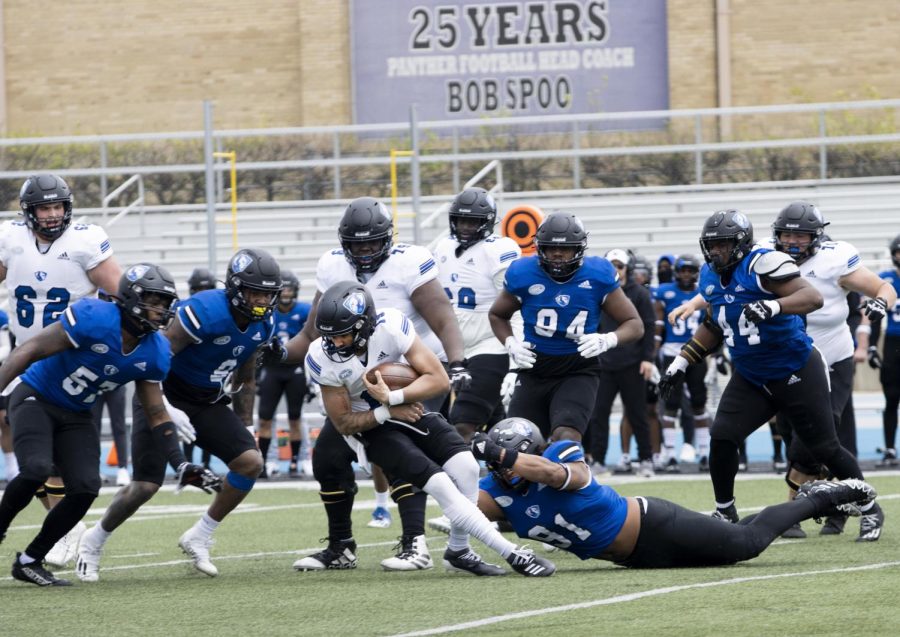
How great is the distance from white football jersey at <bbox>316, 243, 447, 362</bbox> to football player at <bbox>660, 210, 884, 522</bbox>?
1397mm

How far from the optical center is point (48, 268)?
832 centimetres

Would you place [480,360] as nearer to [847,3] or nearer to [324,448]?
[324,448]

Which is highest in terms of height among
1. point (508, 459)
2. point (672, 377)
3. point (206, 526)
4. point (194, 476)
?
point (672, 377)

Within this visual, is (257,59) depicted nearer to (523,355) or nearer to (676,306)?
(676,306)

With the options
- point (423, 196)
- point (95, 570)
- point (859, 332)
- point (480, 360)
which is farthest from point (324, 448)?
point (423, 196)

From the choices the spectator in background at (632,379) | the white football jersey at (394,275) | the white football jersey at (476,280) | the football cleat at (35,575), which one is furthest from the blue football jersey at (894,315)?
the football cleat at (35,575)


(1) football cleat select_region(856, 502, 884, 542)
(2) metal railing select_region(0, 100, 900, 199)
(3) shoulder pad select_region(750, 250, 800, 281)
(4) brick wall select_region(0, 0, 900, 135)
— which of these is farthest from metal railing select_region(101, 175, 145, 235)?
(1) football cleat select_region(856, 502, 884, 542)

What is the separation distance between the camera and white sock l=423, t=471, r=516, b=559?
6.59 metres

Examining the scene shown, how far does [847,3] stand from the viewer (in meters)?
25.6

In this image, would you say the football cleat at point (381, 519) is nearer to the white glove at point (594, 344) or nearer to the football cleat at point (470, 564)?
the white glove at point (594, 344)

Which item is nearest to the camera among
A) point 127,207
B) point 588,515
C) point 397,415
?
point 588,515

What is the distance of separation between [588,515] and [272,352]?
6.37 ft

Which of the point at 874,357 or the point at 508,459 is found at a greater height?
the point at 508,459

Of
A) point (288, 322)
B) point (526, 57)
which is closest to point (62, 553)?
point (288, 322)
